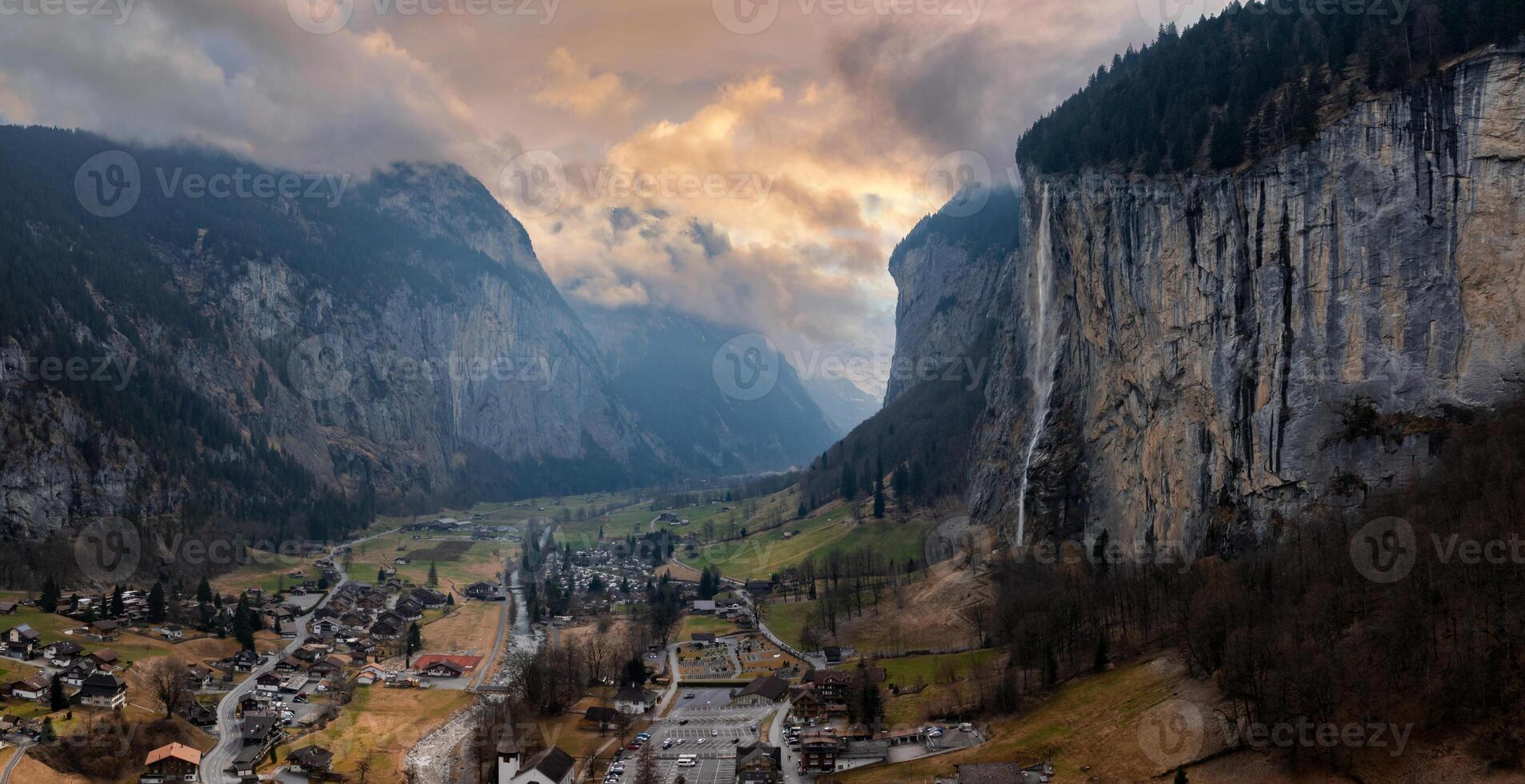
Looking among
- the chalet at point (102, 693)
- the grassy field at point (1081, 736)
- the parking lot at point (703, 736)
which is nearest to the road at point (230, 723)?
the chalet at point (102, 693)

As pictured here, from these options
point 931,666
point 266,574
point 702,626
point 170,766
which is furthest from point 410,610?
point 931,666

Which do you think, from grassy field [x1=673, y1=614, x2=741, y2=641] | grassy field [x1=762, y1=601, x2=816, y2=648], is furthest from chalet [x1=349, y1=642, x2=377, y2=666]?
grassy field [x1=762, y1=601, x2=816, y2=648]

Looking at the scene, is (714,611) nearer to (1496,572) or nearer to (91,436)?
(1496,572)

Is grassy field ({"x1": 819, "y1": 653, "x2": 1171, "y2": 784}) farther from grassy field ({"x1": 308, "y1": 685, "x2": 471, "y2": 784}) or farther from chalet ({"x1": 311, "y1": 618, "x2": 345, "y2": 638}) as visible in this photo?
chalet ({"x1": 311, "y1": 618, "x2": 345, "y2": 638})

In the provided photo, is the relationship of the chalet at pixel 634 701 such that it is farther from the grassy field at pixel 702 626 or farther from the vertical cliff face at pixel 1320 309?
the vertical cliff face at pixel 1320 309

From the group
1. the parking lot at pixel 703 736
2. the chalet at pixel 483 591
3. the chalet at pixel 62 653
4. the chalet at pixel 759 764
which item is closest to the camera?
the chalet at pixel 759 764

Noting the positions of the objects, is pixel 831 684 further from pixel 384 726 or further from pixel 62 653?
pixel 62 653

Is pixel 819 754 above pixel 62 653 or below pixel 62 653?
below
